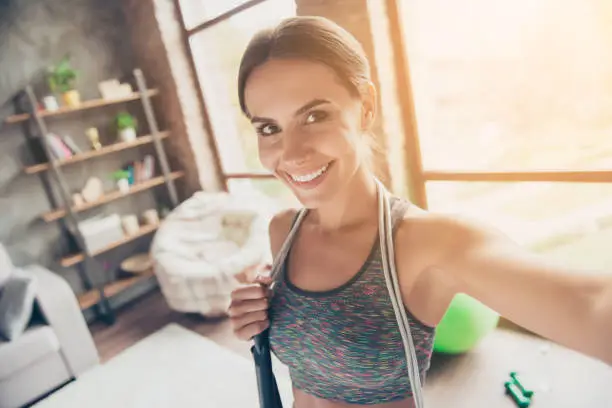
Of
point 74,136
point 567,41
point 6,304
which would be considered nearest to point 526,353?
point 567,41

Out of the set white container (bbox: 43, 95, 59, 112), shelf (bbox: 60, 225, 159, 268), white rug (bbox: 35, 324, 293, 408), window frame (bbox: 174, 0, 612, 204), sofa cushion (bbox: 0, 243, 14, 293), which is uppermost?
white container (bbox: 43, 95, 59, 112)

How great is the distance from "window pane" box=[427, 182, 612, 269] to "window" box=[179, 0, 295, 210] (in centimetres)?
155

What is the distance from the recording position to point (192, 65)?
3.56 m

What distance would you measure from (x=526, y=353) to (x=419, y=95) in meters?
1.44

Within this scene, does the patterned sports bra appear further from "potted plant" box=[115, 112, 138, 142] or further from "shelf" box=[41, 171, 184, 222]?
"potted plant" box=[115, 112, 138, 142]

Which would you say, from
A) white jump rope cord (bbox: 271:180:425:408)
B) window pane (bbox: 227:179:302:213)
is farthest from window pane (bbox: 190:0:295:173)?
white jump rope cord (bbox: 271:180:425:408)

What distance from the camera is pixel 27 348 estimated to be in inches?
91.5

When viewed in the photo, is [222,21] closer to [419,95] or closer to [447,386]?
[419,95]

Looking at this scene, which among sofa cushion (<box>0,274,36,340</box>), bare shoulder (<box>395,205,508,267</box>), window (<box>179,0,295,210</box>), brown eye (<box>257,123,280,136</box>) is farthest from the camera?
window (<box>179,0,295,210</box>)

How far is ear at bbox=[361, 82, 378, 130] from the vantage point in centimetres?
72

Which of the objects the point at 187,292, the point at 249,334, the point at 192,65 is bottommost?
the point at 187,292

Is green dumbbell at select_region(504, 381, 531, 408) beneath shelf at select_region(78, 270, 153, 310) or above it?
beneath

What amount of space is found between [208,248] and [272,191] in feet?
2.38

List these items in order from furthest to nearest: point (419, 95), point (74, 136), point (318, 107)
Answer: point (74, 136) < point (419, 95) < point (318, 107)
